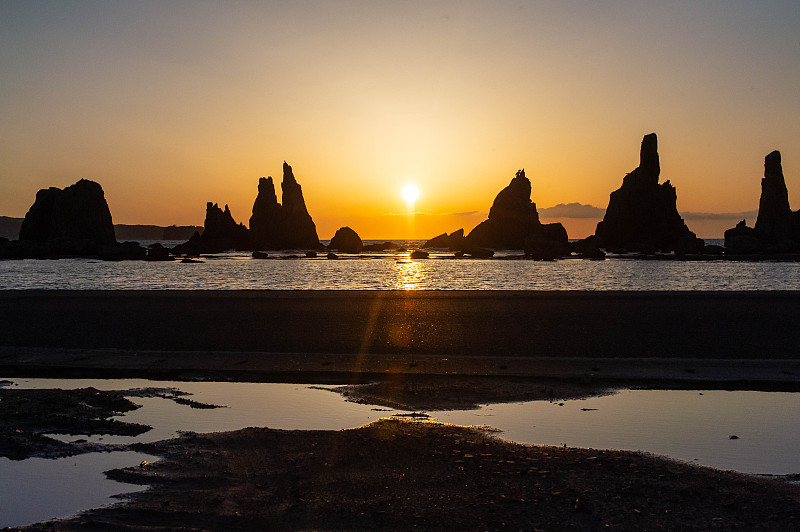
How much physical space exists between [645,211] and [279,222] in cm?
10735

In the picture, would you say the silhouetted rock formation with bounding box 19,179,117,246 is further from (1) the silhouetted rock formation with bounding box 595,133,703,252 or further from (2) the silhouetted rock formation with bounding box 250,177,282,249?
(1) the silhouetted rock formation with bounding box 595,133,703,252

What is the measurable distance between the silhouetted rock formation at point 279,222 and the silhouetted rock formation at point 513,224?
166ft

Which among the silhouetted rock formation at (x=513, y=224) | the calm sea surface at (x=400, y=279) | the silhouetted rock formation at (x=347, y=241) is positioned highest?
the silhouetted rock formation at (x=513, y=224)

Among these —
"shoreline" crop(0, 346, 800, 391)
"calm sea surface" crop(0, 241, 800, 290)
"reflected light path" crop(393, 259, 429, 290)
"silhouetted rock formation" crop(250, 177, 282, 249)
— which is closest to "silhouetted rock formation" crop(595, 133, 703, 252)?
"silhouetted rock formation" crop(250, 177, 282, 249)

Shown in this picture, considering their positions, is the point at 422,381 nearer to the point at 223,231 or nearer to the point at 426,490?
the point at 426,490

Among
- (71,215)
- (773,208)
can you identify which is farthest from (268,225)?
(773,208)

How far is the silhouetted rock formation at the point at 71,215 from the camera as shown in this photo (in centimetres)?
15475

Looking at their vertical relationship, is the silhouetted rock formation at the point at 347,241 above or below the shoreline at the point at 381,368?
above

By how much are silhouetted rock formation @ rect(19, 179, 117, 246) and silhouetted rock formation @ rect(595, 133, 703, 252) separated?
136 meters

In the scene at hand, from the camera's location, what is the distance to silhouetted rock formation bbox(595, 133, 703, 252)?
180 metres

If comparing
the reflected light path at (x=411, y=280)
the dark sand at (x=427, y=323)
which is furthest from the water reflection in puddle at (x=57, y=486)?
the reflected light path at (x=411, y=280)

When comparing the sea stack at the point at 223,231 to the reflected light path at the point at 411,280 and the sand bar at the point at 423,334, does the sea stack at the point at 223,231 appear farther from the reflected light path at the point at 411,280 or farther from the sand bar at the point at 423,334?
the sand bar at the point at 423,334

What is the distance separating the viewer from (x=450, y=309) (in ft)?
68.4

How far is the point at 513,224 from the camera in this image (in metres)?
188
